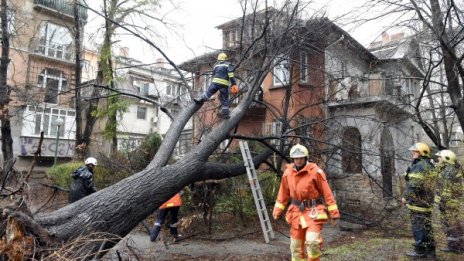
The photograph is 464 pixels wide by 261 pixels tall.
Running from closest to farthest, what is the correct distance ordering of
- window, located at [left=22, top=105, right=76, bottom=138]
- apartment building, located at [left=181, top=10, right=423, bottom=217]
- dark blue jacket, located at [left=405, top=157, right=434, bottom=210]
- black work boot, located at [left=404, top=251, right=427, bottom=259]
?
dark blue jacket, located at [left=405, top=157, right=434, bottom=210] → black work boot, located at [left=404, top=251, right=427, bottom=259] → apartment building, located at [left=181, top=10, right=423, bottom=217] → window, located at [left=22, top=105, right=76, bottom=138]

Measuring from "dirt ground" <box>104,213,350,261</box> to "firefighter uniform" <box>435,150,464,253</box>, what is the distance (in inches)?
103

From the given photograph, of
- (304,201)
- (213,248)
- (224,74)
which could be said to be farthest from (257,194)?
(304,201)

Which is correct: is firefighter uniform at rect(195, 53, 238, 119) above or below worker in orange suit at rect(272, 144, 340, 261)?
above

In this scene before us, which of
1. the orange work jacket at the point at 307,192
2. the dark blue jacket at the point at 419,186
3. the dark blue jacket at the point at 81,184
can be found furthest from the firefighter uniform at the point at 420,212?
the dark blue jacket at the point at 81,184

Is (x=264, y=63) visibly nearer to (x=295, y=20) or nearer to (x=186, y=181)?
(x=295, y=20)

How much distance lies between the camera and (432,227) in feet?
16.3

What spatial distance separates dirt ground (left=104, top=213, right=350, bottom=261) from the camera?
20.3ft

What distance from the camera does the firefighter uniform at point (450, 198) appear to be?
155 inches

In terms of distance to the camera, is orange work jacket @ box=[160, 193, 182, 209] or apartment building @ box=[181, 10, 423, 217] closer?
orange work jacket @ box=[160, 193, 182, 209]

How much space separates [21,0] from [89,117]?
11.8 m

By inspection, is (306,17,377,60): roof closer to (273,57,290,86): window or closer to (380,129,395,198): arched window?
(273,57,290,86): window

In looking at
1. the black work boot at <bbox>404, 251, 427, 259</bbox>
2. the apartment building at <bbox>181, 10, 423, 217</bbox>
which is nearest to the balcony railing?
the apartment building at <bbox>181, 10, 423, 217</bbox>

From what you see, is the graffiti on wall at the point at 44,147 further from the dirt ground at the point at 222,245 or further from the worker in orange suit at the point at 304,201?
the worker in orange suit at the point at 304,201

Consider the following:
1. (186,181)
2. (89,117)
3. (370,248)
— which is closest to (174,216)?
(186,181)
